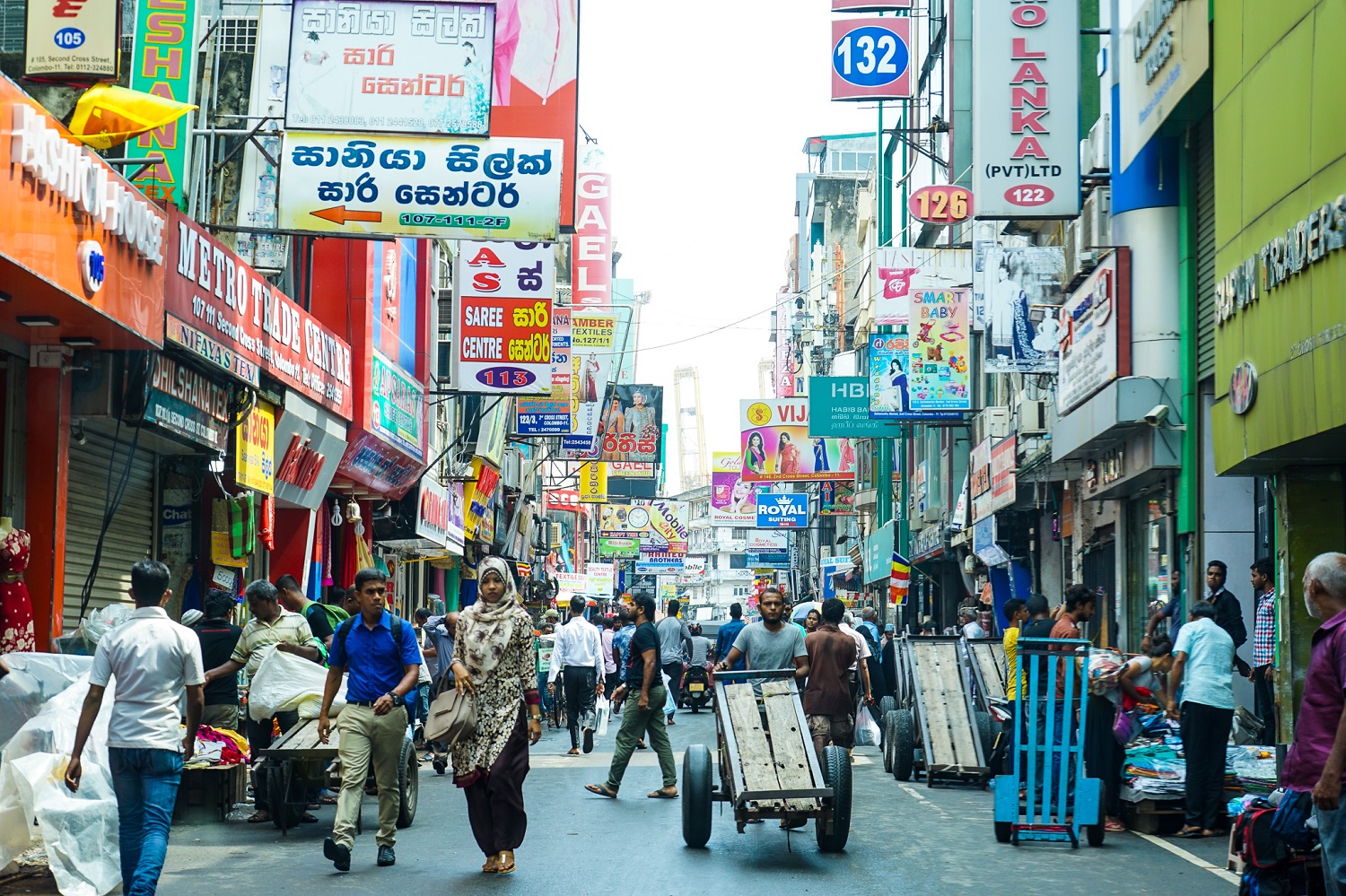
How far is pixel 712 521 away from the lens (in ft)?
223

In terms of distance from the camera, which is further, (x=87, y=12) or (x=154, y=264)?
(x=154, y=264)

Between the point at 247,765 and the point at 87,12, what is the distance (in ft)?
19.0

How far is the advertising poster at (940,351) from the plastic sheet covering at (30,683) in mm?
21400

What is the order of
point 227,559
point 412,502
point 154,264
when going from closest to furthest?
point 154,264 → point 227,559 → point 412,502

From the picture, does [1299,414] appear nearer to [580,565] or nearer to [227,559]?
[227,559]

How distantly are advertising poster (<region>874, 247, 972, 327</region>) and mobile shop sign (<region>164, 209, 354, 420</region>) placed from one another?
52.6ft

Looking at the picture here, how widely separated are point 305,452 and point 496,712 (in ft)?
33.0

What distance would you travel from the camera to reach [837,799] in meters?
10.3

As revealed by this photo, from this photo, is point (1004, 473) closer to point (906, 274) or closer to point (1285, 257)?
point (906, 274)

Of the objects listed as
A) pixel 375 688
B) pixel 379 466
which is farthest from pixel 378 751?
→ pixel 379 466

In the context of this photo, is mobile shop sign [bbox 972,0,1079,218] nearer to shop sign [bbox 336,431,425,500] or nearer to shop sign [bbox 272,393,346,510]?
shop sign [bbox 272,393,346,510]

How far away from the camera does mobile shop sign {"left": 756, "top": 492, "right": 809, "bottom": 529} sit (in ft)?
208

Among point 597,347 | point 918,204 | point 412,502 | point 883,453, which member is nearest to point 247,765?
point 412,502

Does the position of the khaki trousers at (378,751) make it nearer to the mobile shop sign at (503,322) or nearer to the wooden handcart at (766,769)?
the wooden handcart at (766,769)
